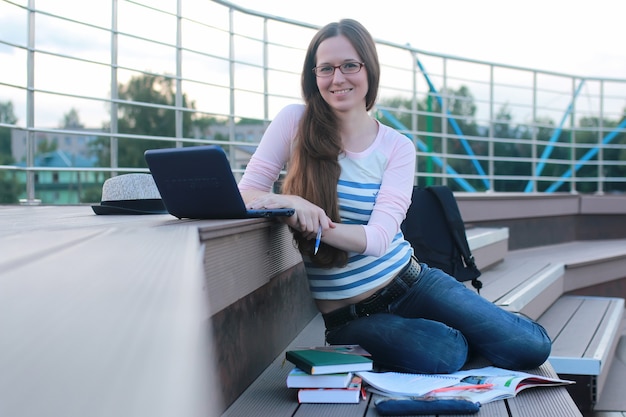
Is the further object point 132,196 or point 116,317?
point 132,196

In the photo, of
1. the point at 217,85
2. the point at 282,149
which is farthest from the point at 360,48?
the point at 217,85

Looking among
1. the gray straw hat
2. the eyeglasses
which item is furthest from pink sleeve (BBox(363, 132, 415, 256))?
the gray straw hat

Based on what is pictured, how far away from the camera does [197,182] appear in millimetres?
1325

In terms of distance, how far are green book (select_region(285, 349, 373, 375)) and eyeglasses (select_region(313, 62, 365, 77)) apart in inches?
27.9

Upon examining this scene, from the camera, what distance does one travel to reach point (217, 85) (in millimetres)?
4152

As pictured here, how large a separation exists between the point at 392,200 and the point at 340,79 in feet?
1.12

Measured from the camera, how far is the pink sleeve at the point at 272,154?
1.80m

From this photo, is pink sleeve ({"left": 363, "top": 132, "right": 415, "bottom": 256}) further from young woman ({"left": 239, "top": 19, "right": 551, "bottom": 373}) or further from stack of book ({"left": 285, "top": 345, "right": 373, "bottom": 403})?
stack of book ({"left": 285, "top": 345, "right": 373, "bottom": 403})

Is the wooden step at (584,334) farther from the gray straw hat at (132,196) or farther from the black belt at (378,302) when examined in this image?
the gray straw hat at (132,196)

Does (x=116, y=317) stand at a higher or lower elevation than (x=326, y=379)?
higher

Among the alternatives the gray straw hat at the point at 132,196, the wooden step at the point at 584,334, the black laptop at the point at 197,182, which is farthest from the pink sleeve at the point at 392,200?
the wooden step at the point at 584,334

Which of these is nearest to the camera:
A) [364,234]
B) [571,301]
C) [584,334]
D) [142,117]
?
[364,234]

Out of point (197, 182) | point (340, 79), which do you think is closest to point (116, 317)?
point (197, 182)

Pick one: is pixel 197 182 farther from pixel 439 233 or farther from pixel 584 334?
pixel 584 334
